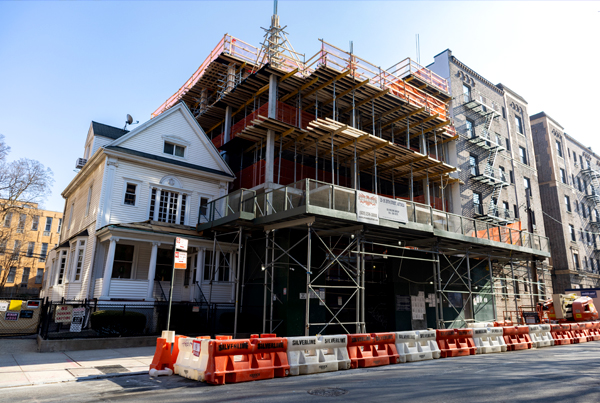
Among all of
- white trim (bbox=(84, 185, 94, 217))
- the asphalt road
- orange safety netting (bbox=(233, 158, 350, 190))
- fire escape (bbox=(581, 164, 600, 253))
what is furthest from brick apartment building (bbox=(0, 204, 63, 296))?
fire escape (bbox=(581, 164, 600, 253))

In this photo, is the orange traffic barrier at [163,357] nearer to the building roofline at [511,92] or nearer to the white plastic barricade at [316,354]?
the white plastic barricade at [316,354]

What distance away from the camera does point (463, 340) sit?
14.1m

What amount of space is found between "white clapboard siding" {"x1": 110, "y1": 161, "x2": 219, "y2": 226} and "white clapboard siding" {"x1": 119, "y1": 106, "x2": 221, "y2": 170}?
1.04 m

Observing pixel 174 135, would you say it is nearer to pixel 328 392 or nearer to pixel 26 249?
pixel 328 392

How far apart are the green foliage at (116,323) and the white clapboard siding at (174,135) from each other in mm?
9006

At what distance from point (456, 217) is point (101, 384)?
17622 millimetres

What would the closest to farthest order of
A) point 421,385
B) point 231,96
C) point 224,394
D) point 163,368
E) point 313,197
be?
point 224,394 < point 421,385 < point 163,368 < point 313,197 < point 231,96

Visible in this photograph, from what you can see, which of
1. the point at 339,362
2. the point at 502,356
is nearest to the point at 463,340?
the point at 502,356

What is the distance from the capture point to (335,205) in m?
15.4

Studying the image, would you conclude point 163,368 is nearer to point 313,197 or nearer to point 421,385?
point 421,385

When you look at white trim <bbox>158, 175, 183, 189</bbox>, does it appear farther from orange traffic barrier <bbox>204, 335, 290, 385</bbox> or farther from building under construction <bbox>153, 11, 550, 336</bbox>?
orange traffic barrier <bbox>204, 335, 290, 385</bbox>

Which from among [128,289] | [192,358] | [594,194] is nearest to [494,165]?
[594,194]

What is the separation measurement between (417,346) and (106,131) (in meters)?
21.8

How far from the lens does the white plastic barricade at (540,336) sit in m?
17.0
